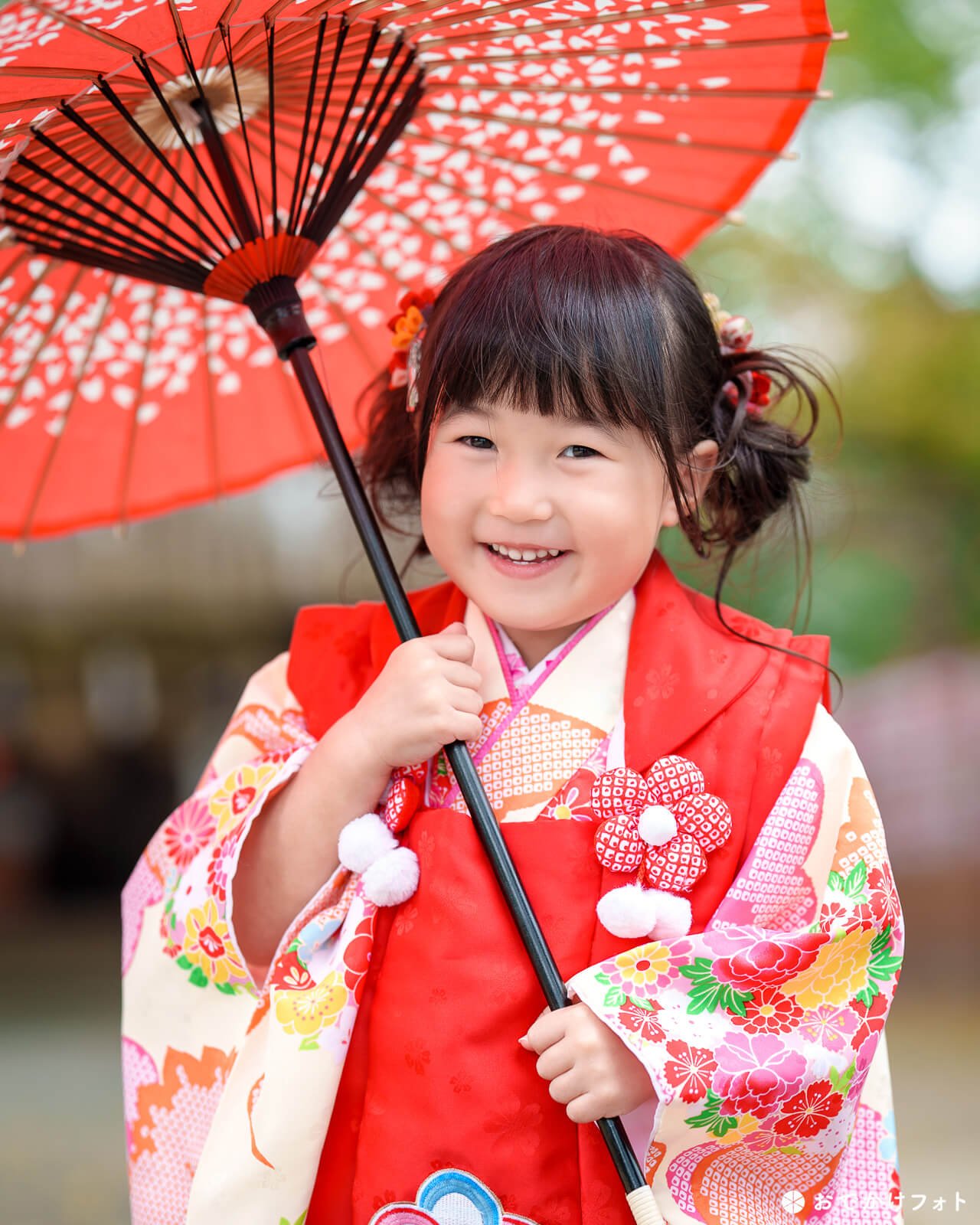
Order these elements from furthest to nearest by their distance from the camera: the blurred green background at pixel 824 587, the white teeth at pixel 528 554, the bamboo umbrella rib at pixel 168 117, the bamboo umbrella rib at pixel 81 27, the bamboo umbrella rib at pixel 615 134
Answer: the blurred green background at pixel 824 587 → the bamboo umbrella rib at pixel 615 134 → the white teeth at pixel 528 554 → the bamboo umbrella rib at pixel 168 117 → the bamboo umbrella rib at pixel 81 27

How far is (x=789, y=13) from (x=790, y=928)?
1153 mm

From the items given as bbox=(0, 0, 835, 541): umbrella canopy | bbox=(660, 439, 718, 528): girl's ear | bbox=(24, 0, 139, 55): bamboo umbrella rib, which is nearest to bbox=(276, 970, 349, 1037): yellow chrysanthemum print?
bbox=(660, 439, 718, 528): girl's ear

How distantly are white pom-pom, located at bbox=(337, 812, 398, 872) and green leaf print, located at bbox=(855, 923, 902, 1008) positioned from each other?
54 cm

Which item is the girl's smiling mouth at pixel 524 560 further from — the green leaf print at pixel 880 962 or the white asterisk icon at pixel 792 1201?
the white asterisk icon at pixel 792 1201

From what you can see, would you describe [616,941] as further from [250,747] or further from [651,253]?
[651,253]

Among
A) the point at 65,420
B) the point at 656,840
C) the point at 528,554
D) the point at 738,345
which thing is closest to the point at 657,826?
the point at 656,840

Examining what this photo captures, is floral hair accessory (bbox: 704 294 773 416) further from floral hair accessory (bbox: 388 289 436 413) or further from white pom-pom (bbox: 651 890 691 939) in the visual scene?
white pom-pom (bbox: 651 890 691 939)

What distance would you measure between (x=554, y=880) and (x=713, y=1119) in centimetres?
29

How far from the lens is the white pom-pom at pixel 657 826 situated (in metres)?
1.25

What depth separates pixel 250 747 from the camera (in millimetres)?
1581

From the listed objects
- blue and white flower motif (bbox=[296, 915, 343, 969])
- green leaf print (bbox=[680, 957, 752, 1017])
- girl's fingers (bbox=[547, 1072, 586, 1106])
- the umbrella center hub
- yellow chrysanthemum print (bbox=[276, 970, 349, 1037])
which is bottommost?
girl's fingers (bbox=[547, 1072, 586, 1106])

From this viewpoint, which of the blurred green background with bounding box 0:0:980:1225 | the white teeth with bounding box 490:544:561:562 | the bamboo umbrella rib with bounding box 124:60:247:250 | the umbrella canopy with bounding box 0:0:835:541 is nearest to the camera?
the bamboo umbrella rib with bounding box 124:60:247:250

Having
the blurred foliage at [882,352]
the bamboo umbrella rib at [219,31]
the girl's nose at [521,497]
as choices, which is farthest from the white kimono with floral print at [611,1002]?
the blurred foliage at [882,352]

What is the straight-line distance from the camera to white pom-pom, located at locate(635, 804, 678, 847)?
125 cm
